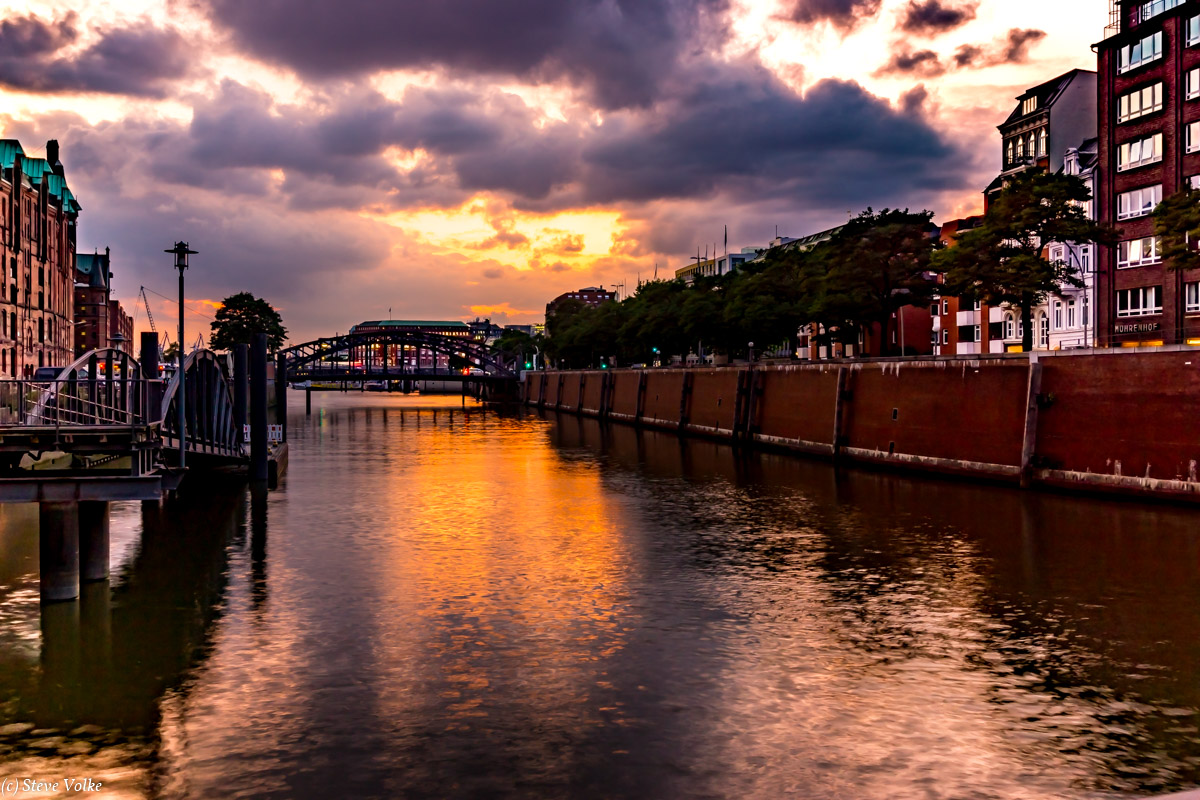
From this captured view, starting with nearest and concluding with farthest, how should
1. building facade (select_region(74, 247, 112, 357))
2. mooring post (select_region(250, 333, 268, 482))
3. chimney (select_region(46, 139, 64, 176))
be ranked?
1. mooring post (select_region(250, 333, 268, 482))
2. chimney (select_region(46, 139, 64, 176))
3. building facade (select_region(74, 247, 112, 357))

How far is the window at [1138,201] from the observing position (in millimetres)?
66500

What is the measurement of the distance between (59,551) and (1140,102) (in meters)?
67.7

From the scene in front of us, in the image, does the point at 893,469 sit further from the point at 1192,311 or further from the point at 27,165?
the point at 27,165

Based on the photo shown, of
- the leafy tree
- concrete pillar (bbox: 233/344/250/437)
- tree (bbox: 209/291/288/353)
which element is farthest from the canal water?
tree (bbox: 209/291/288/353)

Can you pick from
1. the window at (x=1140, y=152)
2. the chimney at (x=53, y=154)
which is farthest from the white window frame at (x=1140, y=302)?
the chimney at (x=53, y=154)

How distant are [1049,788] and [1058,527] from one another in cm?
2369

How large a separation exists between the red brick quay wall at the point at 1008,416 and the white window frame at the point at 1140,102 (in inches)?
1017

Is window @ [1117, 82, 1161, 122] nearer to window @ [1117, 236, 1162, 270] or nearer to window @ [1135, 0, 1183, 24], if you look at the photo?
window @ [1135, 0, 1183, 24]

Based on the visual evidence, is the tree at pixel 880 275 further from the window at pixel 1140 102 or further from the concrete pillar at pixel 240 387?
the concrete pillar at pixel 240 387

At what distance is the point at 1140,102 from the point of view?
67625mm

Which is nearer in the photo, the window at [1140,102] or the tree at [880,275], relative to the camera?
the window at [1140,102]

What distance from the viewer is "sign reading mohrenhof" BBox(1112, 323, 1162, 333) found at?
66812 millimetres

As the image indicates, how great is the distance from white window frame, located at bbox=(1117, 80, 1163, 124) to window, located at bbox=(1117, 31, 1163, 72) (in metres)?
1.61

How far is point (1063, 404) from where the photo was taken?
1731 inches
